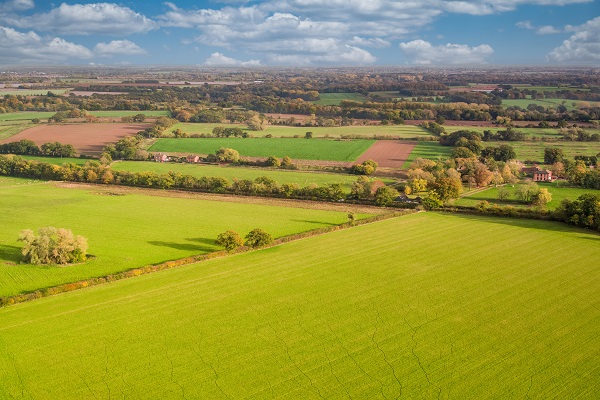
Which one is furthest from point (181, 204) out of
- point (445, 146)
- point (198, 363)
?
point (445, 146)

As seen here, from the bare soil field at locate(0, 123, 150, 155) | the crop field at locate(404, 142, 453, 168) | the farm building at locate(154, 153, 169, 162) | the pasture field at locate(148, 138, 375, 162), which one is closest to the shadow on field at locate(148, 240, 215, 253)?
the farm building at locate(154, 153, 169, 162)

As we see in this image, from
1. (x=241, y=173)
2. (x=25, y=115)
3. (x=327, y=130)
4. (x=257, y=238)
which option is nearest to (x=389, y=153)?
(x=241, y=173)

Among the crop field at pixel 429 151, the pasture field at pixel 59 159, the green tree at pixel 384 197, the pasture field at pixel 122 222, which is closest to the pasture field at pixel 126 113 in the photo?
Result: the pasture field at pixel 59 159

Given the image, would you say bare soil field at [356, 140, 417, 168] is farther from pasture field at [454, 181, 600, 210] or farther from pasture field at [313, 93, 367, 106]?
Answer: pasture field at [313, 93, 367, 106]

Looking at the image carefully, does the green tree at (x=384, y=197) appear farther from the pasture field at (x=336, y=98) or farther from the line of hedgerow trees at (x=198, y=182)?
the pasture field at (x=336, y=98)

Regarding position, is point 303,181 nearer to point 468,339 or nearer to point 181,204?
point 181,204

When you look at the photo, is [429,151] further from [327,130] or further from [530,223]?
[530,223]
